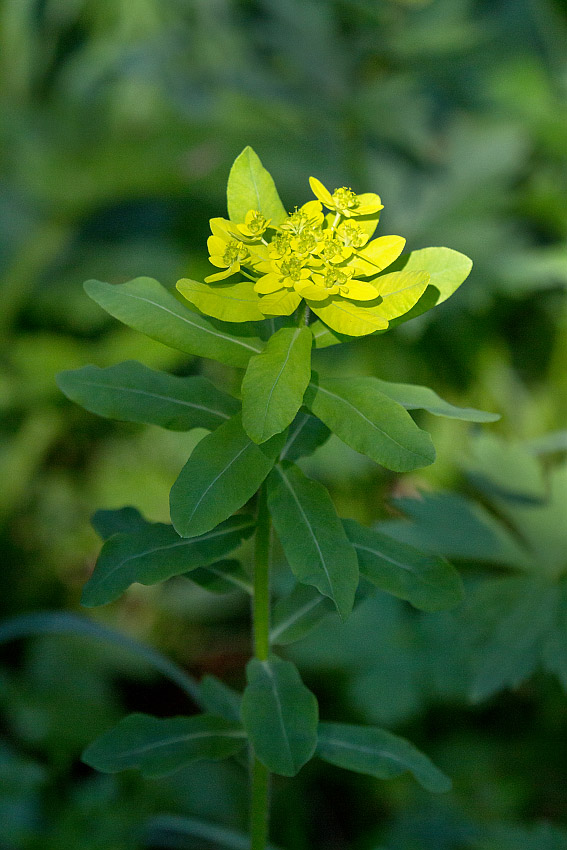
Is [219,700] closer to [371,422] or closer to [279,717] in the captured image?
[279,717]

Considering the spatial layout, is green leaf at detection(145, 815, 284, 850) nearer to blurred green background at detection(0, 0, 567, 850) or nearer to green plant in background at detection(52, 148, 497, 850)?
blurred green background at detection(0, 0, 567, 850)

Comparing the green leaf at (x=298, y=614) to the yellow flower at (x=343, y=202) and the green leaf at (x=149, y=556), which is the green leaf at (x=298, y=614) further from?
the yellow flower at (x=343, y=202)

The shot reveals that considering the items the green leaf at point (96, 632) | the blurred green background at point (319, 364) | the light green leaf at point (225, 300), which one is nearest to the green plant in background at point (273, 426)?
the light green leaf at point (225, 300)

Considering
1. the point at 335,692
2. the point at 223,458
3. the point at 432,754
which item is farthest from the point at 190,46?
the point at 223,458

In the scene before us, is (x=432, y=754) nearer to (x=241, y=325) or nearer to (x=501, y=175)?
(x=241, y=325)

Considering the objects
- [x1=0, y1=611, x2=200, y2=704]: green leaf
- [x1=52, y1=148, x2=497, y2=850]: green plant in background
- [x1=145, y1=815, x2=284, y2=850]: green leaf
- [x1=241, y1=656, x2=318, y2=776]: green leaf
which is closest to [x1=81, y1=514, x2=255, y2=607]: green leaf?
[x1=52, y1=148, x2=497, y2=850]: green plant in background
